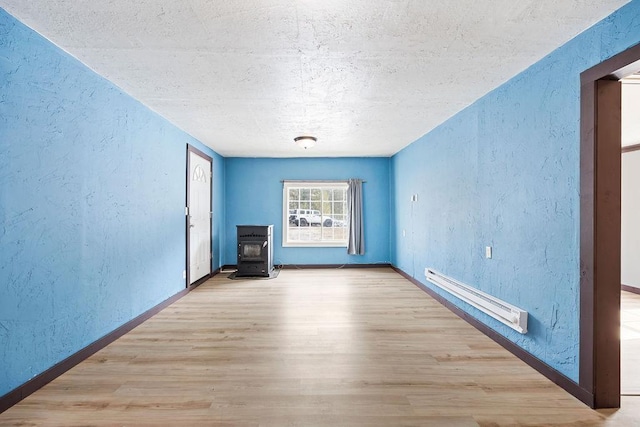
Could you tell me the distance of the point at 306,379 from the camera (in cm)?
221

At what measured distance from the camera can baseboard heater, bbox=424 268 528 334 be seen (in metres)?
2.49

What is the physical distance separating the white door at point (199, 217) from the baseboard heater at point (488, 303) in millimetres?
3670

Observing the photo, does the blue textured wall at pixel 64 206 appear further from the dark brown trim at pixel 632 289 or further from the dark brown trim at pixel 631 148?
the dark brown trim at pixel 631 148

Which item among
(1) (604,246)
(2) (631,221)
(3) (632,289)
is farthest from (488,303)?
(2) (631,221)

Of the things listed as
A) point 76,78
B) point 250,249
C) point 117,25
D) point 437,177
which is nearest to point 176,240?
point 250,249

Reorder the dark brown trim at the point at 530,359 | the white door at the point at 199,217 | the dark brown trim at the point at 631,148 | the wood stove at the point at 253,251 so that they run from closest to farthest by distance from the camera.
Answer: the dark brown trim at the point at 530,359
the dark brown trim at the point at 631,148
the white door at the point at 199,217
the wood stove at the point at 253,251

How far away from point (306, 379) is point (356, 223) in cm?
466

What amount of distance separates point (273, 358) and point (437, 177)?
321cm

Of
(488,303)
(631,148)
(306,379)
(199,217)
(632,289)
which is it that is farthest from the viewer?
(199,217)

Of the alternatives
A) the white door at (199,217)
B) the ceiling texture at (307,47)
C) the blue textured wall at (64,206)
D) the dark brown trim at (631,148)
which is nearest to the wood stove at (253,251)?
the white door at (199,217)

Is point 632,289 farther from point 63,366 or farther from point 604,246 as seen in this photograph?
point 63,366

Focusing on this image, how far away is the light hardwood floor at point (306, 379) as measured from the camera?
1.82m

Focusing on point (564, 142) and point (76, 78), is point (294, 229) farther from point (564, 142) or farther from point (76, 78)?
point (564, 142)

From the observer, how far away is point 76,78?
2.42 m
